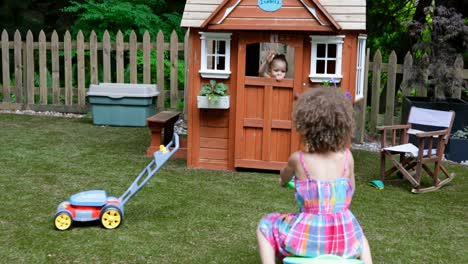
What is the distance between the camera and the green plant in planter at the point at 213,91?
6.73 m

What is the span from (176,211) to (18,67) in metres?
7.71

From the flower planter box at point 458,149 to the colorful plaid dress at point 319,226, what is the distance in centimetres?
548

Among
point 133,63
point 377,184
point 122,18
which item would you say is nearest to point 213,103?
point 377,184

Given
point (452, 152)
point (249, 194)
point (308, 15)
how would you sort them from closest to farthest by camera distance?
point (249, 194)
point (308, 15)
point (452, 152)

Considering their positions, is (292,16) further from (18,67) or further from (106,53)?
(18,67)

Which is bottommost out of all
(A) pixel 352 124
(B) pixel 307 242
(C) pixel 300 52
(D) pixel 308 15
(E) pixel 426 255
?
(E) pixel 426 255

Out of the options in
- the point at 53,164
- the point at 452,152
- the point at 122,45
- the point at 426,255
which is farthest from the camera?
the point at 122,45

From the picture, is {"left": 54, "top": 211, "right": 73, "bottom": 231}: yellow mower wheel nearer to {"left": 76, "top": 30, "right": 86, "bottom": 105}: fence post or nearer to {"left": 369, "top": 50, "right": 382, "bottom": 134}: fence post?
{"left": 369, "top": 50, "right": 382, "bottom": 134}: fence post

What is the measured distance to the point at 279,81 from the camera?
6707 millimetres

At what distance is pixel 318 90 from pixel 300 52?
366 centimetres

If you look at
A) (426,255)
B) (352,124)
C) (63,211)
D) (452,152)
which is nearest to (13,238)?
(63,211)

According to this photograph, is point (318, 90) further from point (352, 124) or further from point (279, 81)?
point (279, 81)

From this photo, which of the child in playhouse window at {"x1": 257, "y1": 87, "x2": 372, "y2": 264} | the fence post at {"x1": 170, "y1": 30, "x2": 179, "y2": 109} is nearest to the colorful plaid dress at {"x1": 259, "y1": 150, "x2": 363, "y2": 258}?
the child in playhouse window at {"x1": 257, "y1": 87, "x2": 372, "y2": 264}

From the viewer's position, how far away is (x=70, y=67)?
1132cm
